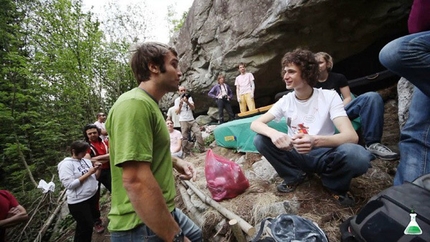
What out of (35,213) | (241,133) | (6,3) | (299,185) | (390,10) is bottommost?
(35,213)

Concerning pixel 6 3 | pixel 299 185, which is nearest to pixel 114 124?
pixel 299 185

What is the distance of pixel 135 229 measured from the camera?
1.11m

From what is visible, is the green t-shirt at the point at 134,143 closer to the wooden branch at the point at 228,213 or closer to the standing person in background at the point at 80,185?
the wooden branch at the point at 228,213

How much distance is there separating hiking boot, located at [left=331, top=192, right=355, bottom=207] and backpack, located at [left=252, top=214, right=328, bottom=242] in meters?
0.63

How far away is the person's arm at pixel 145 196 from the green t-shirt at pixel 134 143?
0.16 ft

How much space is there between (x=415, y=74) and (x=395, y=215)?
0.90m

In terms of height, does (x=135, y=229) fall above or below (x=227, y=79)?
below

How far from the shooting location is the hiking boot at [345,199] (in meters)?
1.97

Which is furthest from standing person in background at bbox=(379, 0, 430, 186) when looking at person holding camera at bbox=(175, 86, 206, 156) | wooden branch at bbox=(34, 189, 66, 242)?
wooden branch at bbox=(34, 189, 66, 242)

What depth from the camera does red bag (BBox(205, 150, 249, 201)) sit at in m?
2.62

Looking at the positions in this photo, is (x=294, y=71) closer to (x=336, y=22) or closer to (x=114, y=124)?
(x=114, y=124)

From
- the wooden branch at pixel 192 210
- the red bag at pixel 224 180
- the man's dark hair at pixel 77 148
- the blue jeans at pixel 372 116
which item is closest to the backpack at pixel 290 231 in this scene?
the red bag at pixel 224 180

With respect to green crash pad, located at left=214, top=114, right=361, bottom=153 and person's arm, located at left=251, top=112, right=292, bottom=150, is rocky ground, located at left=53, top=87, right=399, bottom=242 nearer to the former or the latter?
person's arm, located at left=251, top=112, right=292, bottom=150

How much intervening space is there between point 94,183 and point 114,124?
3.00 meters
